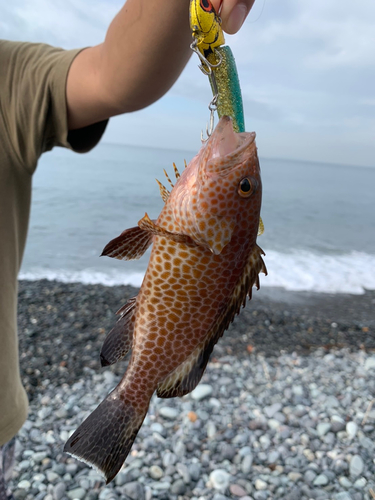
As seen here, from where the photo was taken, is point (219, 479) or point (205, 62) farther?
point (219, 479)

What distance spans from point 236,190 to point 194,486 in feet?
13.0

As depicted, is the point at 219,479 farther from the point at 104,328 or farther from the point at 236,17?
the point at 236,17

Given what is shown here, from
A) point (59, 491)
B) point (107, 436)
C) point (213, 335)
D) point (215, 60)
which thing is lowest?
point (59, 491)

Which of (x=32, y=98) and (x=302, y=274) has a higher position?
(x=32, y=98)

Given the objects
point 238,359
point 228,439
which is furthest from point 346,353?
Answer: point 228,439

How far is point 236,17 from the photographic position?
1.54 meters

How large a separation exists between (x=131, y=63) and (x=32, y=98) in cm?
70

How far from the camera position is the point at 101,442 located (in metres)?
1.58

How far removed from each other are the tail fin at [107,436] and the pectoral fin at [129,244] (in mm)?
596

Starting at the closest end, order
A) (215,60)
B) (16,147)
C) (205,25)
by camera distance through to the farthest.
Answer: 1. (205,25)
2. (215,60)
3. (16,147)

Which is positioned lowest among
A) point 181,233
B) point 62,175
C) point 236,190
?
point 62,175

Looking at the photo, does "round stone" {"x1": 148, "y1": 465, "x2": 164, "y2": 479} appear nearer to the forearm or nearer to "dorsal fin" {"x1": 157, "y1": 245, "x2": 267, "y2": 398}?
"dorsal fin" {"x1": 157, "y1": 245, "x2": 267, "y2": 398}

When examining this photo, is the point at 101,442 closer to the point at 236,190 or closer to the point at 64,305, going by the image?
the point at 236,190

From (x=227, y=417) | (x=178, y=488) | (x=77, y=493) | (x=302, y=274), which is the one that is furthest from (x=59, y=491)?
(x=302, y=274)
